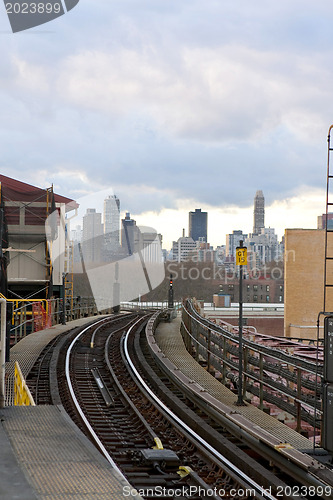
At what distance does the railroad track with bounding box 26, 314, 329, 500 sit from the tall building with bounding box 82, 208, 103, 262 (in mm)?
63090

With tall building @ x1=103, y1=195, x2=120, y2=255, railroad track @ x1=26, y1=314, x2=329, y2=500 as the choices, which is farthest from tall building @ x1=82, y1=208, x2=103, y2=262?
railroad track @ x1=26, y1=314, x2=329, y2=500

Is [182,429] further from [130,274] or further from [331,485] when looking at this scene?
[130,274]

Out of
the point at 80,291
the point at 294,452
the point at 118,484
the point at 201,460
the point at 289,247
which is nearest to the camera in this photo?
the point at 118,484

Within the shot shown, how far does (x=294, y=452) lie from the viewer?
687cm

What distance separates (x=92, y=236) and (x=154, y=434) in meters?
79.2

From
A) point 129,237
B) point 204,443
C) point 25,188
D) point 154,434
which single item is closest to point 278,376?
point 154,434

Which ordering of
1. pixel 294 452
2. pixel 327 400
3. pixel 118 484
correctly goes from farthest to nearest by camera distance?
pixel 294 452, pixel 327 400, pixel 118 484

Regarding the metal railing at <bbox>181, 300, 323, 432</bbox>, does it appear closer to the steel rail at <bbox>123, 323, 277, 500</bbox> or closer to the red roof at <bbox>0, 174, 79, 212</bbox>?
the steel rail at <bbox>123, 323, 277, 500</bbox>

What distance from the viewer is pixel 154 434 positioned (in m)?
9.17

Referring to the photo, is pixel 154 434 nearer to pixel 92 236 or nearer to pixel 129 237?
pixel 92 236

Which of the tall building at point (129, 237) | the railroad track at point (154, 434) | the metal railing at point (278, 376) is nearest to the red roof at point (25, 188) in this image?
the railroad track at point (154, 434)

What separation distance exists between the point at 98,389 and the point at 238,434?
17.7 ft

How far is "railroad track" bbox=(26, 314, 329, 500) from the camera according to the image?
22.3 ft

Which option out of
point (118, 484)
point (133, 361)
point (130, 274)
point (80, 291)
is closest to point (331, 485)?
point (118, 484)
